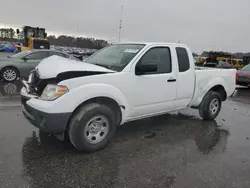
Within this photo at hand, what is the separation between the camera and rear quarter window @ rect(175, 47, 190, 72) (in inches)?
196

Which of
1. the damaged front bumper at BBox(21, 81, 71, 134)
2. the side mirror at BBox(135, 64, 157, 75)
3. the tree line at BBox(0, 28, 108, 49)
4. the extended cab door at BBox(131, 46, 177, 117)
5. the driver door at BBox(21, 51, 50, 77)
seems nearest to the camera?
the damaged front bumper at BBox(21, 81, 71, 134)

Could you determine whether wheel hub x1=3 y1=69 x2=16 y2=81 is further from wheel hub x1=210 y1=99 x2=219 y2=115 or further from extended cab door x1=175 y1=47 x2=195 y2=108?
wheel hub x1=210 y1=99 x2=219 y2=115

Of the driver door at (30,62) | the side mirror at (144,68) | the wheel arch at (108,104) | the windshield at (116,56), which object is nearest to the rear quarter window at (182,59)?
the windshield at (116,56)

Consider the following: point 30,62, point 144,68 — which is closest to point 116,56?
point 144,68

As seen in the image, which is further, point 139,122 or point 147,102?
point 139,122

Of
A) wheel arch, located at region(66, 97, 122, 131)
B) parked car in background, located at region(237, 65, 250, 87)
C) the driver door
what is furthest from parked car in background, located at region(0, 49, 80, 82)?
parked car in background, located at region(237, 65, 250, 87)

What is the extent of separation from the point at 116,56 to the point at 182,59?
1.51m

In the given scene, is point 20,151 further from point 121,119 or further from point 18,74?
point 18,74

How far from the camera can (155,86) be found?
4.43m

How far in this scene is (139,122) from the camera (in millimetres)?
5539

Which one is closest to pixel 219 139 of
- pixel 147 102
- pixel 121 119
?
pixel 147 102

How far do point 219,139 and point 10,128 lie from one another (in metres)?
4.27

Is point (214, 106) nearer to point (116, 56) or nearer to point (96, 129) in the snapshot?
point (116, 56)

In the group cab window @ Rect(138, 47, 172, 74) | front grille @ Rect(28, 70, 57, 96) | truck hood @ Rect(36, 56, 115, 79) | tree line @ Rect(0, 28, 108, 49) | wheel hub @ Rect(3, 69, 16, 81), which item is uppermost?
tree line @ Rect(0, 28, 108, 49)
